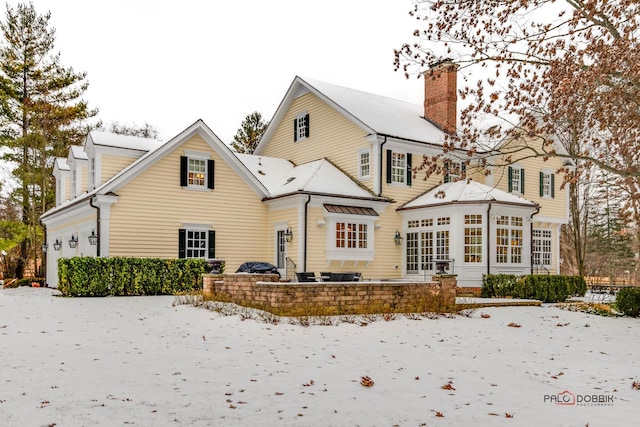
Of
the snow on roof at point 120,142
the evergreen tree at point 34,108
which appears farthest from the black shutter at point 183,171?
the evergreen tree at point 34,108

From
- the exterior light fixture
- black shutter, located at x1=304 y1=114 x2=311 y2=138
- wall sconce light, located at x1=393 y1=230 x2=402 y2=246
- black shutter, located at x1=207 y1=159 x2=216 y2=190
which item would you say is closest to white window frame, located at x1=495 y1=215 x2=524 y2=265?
wall sconce light, located at x1=393 y1=230 x2=402 y2=246

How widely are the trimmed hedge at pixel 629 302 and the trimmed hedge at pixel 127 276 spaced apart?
1272 cm

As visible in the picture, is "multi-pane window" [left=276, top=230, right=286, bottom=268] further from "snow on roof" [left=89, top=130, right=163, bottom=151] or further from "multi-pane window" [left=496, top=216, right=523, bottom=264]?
"multi-pane window" [left=496, top=216, right=523, bottom=264]

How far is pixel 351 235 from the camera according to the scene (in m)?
23.3

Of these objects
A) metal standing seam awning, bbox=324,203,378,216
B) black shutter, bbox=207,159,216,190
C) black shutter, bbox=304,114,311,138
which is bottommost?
metal standing seam awning, bbox=324,203,378,216

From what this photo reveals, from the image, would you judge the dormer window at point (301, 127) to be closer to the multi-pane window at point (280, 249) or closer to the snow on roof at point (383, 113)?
the snow on roof at point (383, 113)

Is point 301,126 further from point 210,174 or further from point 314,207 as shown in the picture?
point 210,174

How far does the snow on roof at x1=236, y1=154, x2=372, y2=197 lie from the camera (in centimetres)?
2311

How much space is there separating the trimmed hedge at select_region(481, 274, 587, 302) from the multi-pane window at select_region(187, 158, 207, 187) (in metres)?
11.3

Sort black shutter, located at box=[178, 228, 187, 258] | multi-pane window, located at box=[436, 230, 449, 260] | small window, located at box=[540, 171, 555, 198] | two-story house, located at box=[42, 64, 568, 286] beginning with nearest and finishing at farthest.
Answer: two-story house, located at box=[42, 64, 568, 286]
black shutter, located at box=[178, 228, 187, 258]
multi-pane window, located at box=[436, 230, 449, 260]
small window, located at box=[540, 171, 555, 198]

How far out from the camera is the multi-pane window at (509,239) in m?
22.3

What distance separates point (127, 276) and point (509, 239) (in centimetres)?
1450

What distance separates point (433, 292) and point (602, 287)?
49.5 ft

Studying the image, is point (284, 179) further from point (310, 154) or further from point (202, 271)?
point (202, 271)
